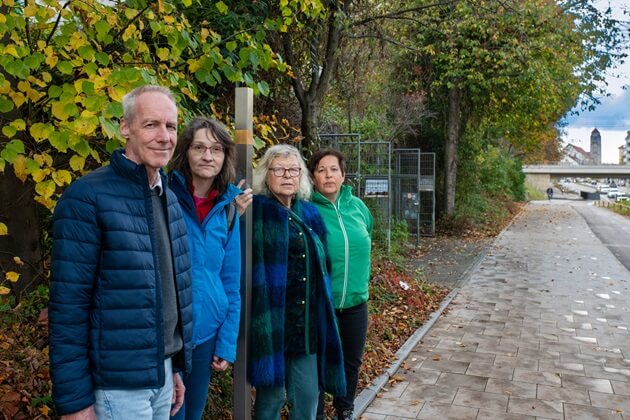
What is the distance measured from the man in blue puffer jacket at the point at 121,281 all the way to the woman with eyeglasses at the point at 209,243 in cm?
34

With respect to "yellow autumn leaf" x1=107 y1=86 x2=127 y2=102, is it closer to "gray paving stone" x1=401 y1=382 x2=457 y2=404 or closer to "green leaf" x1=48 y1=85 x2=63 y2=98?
"green leaf" x1=48 y1=85 x2=63 y2=98

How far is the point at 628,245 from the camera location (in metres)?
18.4

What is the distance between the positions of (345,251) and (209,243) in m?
1.30

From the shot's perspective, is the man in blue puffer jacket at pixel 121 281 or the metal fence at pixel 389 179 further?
the metal fence at pixel 389 179

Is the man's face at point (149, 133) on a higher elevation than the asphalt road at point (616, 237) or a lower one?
higher

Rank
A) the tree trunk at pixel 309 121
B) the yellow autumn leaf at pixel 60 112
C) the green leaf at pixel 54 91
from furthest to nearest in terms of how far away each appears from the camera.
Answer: the tree trunk at pixel 309 121 < the green leaf at pixel 54 91 < the yellow autumn leaf at pixel 60 112

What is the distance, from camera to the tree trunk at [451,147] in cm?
1850

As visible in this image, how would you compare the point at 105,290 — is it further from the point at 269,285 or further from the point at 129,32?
the point at 129,32

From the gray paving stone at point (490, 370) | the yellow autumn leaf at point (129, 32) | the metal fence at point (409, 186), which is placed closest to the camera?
the yellow autumn leaf at point (129, 32)

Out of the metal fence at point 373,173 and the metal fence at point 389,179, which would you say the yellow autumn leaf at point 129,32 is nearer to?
the metal fence at point 389,179

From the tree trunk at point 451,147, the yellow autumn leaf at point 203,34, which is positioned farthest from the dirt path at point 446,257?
the yellow autumn leaf at point 203,34

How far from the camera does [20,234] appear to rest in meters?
4.05

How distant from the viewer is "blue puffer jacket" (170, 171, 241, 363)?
2.57 m

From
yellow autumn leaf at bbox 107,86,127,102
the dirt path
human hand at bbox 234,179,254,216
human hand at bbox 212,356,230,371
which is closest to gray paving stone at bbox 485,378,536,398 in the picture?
human hand at bbox 212,356,230,371
